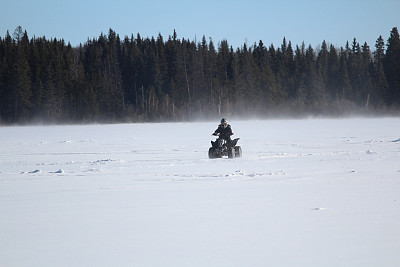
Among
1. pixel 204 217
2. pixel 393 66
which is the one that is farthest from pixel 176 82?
pixel 204 217

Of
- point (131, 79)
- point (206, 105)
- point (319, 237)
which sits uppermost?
point (131, 79)

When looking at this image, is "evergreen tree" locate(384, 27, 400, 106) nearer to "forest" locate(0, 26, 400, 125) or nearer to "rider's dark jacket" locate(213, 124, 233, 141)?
"forest" locate(0, 26, 400, 125)

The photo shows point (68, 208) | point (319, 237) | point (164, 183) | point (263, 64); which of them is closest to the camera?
point (319, 237)

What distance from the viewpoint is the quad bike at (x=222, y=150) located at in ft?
54.3

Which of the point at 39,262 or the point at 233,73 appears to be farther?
the point at 233,73

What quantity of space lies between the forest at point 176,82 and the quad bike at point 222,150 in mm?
55961

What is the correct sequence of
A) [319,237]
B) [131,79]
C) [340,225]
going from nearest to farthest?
1. [319,237]
2. [340,225]
3. [131,79]

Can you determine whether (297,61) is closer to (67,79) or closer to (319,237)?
(67,79)

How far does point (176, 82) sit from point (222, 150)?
216 feet

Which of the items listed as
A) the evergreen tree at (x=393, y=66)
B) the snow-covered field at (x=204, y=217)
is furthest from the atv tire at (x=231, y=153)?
the evergreen tree at (x=393, y=66)

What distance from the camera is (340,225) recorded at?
18.9 ft

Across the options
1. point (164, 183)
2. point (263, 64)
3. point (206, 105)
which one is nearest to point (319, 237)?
point (164, 183)

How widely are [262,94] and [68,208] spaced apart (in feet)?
261

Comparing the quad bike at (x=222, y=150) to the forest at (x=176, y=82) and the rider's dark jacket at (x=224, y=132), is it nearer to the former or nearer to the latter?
the rider's dark jacket at (x=224, y=132)
